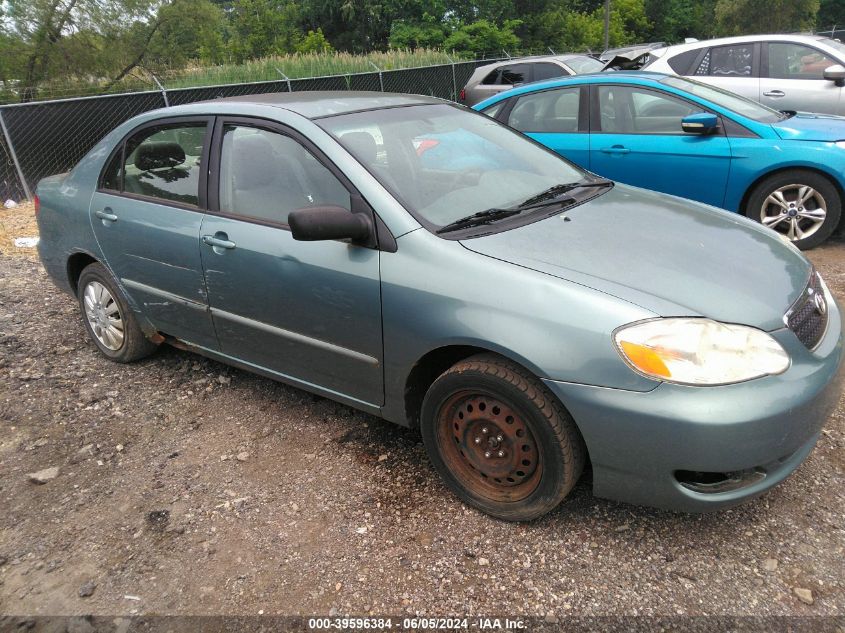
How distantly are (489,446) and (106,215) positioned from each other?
268 cm

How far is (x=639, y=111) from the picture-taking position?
5.63 meters

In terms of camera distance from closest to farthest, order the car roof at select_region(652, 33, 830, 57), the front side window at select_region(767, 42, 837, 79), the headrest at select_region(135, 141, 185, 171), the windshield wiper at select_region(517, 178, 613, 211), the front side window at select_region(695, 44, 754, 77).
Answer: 1. the windshield wiper at select_region(517, 178, 613, 211)
2. the headrest at select_region(135, 141, 185, 171)
3. the front side window at select_region(767, 42, 837, 79)
4. the car roof at select_region(652, 33, 830, 57)
5. the front side window at select_region(695, 44, 754, 77)

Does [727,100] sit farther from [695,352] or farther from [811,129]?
[695,352]

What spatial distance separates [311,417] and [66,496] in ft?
3.88

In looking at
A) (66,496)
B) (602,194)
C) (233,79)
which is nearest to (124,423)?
(66,496)

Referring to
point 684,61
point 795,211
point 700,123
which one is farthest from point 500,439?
point 684,61

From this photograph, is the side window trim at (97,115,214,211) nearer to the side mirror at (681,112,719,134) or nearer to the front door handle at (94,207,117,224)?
the front door handle at (94,207,117,224)

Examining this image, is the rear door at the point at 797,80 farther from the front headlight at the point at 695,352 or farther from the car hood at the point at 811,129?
the front headlight at the point at 695,352

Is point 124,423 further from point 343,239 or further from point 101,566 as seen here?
point 343,239

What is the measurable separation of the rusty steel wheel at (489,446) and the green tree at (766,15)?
40.1 m

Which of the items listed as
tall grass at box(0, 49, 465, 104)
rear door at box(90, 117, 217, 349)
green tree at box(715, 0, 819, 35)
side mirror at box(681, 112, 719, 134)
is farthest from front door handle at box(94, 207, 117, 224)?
green tree at box(715, 0, 819, 35)

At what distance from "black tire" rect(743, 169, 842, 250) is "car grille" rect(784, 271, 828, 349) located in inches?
111

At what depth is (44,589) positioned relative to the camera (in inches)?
Answer: 95.1

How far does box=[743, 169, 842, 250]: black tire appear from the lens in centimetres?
517
